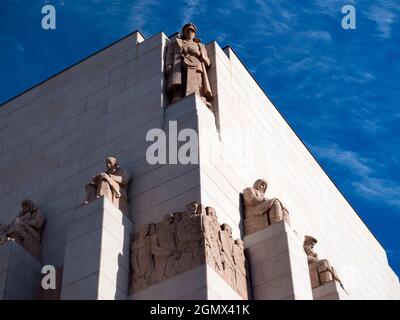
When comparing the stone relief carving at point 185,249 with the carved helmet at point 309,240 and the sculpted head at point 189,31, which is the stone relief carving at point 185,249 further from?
the sculpted head at point 189,31

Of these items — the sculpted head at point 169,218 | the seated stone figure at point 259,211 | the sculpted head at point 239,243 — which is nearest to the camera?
the sculpted head at point 169,218

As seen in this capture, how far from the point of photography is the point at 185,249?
1970 centimetres

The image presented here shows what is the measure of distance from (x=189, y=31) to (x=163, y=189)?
643 centimetres

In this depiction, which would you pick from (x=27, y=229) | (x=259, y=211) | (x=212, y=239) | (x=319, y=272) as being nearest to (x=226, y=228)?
(x=212, y=239)

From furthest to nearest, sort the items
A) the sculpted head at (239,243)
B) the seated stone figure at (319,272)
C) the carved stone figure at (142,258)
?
the seated stone figure at (319,272) → the sculpted head at (239,243) → the carved stone figure at (142,258)

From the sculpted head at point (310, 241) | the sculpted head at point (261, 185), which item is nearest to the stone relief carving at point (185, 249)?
the sculpted head at point (261, 185)

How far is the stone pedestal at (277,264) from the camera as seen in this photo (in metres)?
20.5

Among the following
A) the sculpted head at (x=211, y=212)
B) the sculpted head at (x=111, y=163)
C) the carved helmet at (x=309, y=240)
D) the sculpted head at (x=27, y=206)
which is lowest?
the sculpted head at (x=211, y=212)

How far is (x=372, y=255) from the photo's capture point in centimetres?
3303

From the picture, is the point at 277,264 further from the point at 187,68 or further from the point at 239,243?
the point at 187,68

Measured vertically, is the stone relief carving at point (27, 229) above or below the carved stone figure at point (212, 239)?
above

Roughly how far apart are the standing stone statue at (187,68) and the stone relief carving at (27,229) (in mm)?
4440
